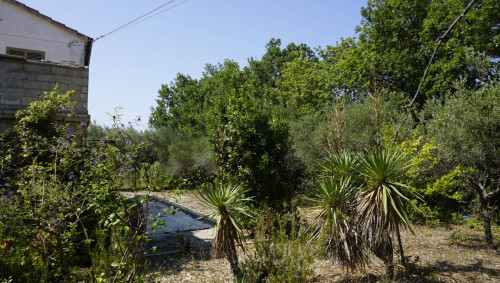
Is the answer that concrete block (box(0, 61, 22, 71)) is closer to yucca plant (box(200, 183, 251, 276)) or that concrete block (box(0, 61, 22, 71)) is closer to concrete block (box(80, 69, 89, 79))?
concrete block (box(80, 69, 89, 79))

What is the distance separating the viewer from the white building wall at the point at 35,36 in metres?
10.7

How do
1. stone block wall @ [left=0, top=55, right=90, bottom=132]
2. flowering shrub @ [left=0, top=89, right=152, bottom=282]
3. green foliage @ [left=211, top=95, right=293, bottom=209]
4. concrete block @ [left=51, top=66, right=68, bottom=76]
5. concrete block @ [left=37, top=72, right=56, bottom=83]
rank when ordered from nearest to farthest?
flowering shrub @ [left=0, top=89, right=152, bottom=282]
stone block wall @ [left=0, top=55, right=90, bottom=132]
concrete block @ [left=37, top=72, right=56, bottom=83]
concrete block @ [left=51, top=66, right=68, bottom=76]
green foliage @ [left=211, top=95, right=293, bottom=209]

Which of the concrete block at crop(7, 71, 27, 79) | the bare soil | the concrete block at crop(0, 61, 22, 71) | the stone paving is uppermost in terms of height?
the concrete block at crop(0, 61, 22, 71)

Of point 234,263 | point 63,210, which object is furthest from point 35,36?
point 234,263

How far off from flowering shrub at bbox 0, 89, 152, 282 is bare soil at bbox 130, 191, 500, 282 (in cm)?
70

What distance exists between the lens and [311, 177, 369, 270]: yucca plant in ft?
16.2

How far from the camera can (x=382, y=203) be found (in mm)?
→ 5012

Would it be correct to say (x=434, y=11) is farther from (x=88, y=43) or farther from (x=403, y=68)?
(x=88, y=43)

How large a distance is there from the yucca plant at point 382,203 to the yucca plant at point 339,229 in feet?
0.72

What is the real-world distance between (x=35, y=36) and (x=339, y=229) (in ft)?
38.7

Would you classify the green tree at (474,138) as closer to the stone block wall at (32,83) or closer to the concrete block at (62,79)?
the stone block wall at (32,83)

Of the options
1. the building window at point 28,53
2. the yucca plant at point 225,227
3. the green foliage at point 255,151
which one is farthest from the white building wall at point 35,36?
the yucca plant at point 225,227

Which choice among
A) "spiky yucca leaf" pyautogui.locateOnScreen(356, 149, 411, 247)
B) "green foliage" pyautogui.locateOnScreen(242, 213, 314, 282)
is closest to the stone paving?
"green foliage" pyautogui.locateOnScreen(242, 213, 314, 282)

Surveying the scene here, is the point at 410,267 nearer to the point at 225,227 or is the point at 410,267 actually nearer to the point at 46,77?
the point at 225,227
